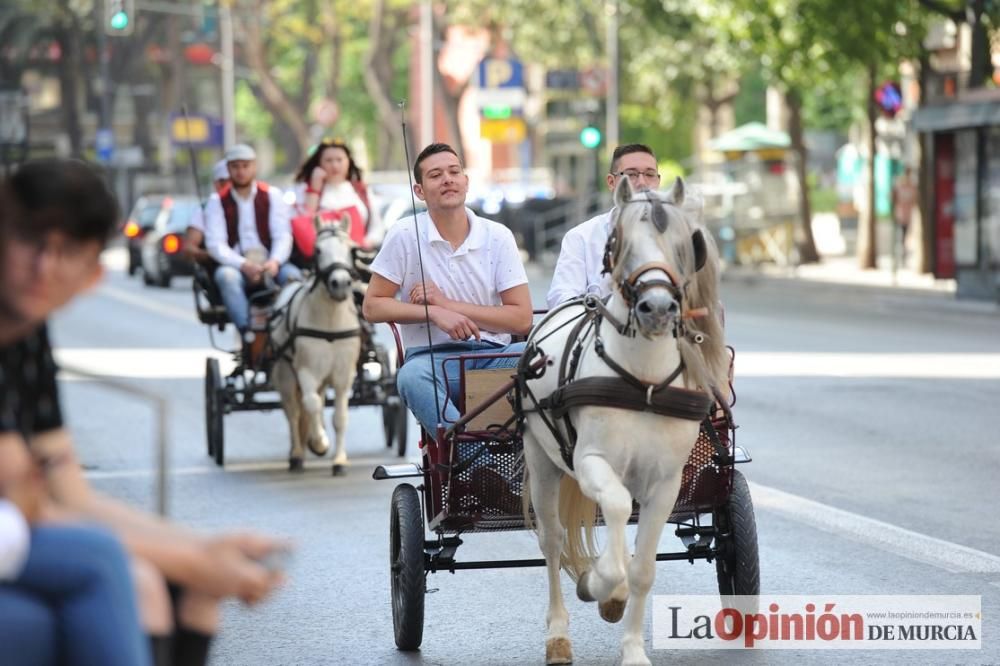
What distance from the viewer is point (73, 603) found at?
360 cm

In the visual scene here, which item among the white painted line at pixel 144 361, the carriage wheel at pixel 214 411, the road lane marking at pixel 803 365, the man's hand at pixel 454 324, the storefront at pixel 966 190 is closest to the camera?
the man's hand at pixel 454 324

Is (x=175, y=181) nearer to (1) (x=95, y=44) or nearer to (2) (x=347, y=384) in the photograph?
(1) (x=95, y=44)

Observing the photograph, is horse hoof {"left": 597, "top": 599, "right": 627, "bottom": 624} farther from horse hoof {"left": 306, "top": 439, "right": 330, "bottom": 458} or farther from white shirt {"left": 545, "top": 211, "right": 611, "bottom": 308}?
horse hoof {"left": 306, "top": 439, "right": 330, "bottom": 458}

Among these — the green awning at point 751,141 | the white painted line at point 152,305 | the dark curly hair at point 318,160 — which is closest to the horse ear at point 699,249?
the dark curly hair at point 318,160

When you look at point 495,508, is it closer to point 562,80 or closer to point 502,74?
point 562,80

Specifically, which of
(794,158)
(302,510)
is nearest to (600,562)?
(302,510)

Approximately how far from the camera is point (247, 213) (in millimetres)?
14070

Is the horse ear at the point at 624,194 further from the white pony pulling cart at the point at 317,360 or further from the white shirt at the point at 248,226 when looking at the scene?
the white shirt at the point at 248,226

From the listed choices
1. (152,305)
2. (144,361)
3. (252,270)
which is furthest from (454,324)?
(152,305)

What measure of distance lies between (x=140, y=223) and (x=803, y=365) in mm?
26492

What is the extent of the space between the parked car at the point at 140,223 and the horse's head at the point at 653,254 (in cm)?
3609

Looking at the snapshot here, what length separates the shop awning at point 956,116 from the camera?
29.4 m

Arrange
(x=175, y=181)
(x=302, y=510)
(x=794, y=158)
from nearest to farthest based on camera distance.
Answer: (x=302, y=510) → (x=794, y=158) → (x=175, y=181)

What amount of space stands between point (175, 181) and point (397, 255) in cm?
6758
